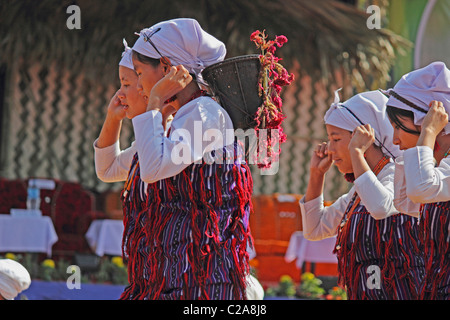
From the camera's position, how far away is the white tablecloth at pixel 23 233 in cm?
770

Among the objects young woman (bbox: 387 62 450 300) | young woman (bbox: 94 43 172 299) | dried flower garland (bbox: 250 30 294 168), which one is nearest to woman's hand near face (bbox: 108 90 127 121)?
young woman (bbox: 94 43 172 299)

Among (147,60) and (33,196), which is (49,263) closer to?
(33,196)

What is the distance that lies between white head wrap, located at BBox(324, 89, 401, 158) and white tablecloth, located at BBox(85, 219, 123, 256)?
15.9 feet

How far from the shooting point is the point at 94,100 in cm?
949

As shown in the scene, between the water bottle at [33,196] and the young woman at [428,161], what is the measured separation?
5.83 meters

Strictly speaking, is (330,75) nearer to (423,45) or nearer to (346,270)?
(423,45)

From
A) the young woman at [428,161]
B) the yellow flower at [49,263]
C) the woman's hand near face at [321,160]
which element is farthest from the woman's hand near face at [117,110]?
the yellow flower at [49,263]

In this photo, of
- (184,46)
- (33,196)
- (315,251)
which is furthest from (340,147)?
(33,196)

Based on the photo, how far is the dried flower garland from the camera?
279cm

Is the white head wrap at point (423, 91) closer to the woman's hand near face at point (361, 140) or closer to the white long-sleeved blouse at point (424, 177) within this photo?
the white long-sleeved blouse at point (424, 177)

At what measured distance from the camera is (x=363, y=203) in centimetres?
308

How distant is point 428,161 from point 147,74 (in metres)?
1.04

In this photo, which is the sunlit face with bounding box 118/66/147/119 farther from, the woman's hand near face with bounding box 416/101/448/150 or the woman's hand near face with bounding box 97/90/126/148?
the woman's hand near face with bounding box 416/101/448/150

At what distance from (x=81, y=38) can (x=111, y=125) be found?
232 inches
